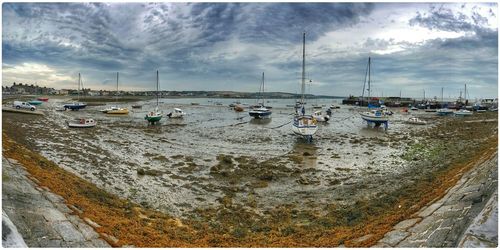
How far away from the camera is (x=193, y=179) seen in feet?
55.0

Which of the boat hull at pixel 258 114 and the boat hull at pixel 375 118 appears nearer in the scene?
the boat hull at pixel 375 118

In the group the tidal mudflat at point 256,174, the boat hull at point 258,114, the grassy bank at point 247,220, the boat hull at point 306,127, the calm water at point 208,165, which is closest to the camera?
the grassy bank at point 247,220

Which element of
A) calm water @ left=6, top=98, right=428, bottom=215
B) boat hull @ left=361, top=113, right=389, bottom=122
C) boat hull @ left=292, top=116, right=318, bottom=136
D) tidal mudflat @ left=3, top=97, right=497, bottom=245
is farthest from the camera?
boat hull @ left=361, top=113, right=389, bottom=122

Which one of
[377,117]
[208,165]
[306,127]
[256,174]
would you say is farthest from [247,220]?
[377,117]

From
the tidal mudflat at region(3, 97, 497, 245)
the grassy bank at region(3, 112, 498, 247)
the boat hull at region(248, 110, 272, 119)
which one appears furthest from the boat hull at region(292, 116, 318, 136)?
the boat hull at region(248, 110, 272, 119)

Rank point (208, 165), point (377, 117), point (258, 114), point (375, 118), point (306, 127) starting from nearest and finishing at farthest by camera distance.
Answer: point (208, 165)
point (306, 127)
point (377, 117)
point (375, 118)
point (258, 114)

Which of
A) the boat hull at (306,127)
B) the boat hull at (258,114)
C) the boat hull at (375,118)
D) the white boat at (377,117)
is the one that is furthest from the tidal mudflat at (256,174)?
the boat hull at (258,114)

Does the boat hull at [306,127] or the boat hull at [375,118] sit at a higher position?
the boat hull at [375,118]

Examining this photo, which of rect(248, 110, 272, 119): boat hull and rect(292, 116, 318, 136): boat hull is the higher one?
rect(248, 110, 272, 119): boat hull

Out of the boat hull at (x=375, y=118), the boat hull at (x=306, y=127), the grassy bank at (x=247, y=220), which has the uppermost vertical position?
the boat hull at (x=375, y=118)

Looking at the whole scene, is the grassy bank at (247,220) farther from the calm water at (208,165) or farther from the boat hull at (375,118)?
the boat hull at (375,118)

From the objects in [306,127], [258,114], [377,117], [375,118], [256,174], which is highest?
[258,114]

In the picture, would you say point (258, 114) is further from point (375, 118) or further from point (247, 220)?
point (247, 220)

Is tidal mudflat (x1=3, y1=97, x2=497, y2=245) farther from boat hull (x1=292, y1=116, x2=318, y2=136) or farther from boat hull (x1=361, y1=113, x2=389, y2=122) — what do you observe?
boat hull (x1=361, y1=113, x2=389, y2=122)
